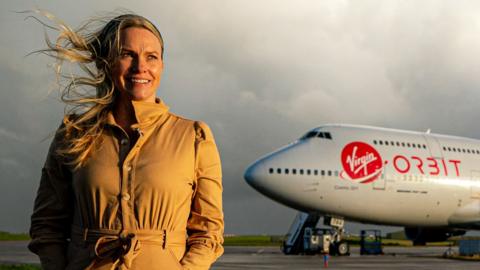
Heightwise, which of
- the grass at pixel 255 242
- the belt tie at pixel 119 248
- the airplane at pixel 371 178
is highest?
the airplane at pixel 371 178

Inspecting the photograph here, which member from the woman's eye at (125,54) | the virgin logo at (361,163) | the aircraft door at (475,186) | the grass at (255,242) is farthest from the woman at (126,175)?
the grass at (255,242)

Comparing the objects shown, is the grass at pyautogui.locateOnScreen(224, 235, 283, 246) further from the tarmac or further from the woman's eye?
the woman's eye

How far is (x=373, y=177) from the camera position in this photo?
25.9 meters

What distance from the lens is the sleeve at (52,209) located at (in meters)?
2.74

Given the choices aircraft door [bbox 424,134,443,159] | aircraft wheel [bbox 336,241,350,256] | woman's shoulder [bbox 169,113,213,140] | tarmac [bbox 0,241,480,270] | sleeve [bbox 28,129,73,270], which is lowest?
tarmac [bbox 0,241,480,270]

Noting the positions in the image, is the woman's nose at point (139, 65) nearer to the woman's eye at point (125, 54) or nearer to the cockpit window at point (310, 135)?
the woman's eye at point (125, 54)

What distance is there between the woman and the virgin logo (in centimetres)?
2298

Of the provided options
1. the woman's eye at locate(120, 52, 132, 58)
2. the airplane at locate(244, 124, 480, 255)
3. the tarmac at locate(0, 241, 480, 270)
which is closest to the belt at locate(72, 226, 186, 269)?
the woman's eye at locate(120, 52, 132, 58)

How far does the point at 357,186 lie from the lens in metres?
25.6

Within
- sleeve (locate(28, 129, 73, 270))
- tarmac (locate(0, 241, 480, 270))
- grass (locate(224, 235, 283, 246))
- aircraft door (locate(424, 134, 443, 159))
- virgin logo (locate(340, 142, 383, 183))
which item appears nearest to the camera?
sleeve (locate(28, 129, 73, 270))

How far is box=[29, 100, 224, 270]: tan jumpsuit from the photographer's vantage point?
102 inches

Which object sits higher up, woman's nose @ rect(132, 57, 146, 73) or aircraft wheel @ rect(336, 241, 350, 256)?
woman's nose @ rect(132, 57, 146, 73)

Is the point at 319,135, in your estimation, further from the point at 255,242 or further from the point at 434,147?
the point at 255,242

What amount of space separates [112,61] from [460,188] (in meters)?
27.6
